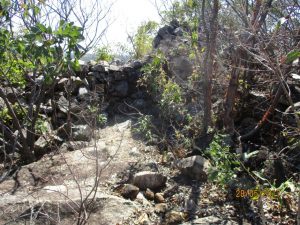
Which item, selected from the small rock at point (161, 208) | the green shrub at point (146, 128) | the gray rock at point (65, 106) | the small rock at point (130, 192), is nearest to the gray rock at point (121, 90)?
the gray rock at point (65, 106)

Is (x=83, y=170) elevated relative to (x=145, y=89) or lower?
lower

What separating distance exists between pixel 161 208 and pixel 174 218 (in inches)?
10.3

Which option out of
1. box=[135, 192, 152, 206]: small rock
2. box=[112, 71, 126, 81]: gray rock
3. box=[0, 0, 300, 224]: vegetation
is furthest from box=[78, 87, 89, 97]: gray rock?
box=[135, 192, 152, 206]: small rock

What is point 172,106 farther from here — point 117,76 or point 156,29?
point 156,29

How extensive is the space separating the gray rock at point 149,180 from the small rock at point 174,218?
0.60 metres

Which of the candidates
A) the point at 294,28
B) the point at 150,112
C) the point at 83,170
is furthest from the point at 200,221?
the point at 150,112

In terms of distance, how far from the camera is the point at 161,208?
3.92m

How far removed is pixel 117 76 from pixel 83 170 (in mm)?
3238

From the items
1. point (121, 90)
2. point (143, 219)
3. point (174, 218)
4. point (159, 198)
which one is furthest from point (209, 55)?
point (121, 90)

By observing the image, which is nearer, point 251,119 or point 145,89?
point 251,119

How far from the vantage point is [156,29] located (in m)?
9.24
